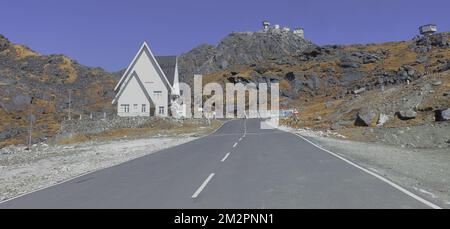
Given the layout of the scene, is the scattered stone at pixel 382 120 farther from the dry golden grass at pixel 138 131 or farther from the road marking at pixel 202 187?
the road marking at pixel 202 187

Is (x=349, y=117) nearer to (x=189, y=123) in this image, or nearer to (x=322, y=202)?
(x=189, y=123)

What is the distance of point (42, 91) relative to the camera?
8281 cm

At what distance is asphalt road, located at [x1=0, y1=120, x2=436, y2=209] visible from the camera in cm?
757

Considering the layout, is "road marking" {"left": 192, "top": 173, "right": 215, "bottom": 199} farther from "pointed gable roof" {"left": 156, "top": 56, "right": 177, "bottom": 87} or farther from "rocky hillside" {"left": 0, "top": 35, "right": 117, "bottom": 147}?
"rocky hillside" {"left": 0, "top": 35, "right": 117, "bottom": 147}

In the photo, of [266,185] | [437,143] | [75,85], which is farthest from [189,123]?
[75,85]

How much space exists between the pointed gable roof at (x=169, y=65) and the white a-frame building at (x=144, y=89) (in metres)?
2.03

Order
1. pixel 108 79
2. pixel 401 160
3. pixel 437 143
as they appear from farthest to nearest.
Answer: pixel 108 79
pixel 437 143
pixel 401 160

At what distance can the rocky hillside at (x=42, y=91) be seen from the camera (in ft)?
196

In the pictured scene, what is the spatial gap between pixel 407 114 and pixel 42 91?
7575 centimetres

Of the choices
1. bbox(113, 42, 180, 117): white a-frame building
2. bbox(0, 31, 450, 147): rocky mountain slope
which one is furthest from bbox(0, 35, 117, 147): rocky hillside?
bbox(113, 42, 180, 117): white a-frame building

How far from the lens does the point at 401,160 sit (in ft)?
48.2

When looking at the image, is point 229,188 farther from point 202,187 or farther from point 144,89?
point 144,89

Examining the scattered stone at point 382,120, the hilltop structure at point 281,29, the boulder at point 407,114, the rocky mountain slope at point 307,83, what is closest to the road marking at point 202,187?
the rocky mountain slope at point 307,83
